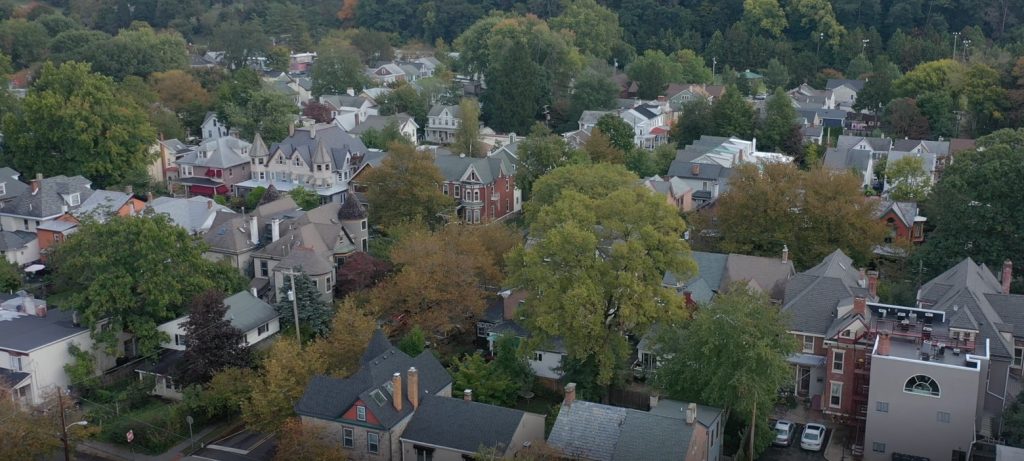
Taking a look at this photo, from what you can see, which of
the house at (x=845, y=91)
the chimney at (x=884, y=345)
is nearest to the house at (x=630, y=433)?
the chimney at (x=884, y=345)

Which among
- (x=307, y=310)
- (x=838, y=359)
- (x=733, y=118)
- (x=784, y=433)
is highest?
(x=733, y=118)

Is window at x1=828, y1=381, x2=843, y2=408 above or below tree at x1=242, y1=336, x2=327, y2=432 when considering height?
below

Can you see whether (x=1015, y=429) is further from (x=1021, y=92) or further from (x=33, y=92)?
(x=33, y=92)

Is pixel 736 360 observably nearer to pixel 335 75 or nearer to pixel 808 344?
pixel 808 344

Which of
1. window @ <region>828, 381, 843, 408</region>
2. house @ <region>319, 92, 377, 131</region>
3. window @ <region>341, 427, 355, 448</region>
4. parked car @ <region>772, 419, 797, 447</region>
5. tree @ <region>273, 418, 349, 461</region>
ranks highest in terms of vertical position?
house @ <region>319, 92, 377, 131</region>

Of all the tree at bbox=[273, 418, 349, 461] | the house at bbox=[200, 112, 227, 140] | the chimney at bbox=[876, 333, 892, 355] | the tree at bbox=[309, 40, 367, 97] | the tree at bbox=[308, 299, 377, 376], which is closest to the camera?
the tree at bbox=[273, 418, 349, 461]

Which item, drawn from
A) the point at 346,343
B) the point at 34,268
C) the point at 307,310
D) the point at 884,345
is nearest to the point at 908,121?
the point at 884,345

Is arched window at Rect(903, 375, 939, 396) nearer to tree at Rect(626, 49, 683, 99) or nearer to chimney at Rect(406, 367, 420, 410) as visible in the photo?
chimney at Rect(406, 367, 420, 410)

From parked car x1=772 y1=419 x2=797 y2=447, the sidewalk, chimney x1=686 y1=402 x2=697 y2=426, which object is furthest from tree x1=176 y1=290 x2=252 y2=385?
parked car x1=772 y1=419 x2=797 y2=447
